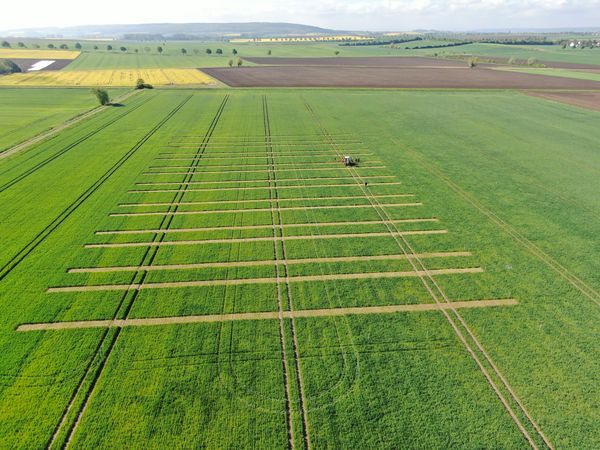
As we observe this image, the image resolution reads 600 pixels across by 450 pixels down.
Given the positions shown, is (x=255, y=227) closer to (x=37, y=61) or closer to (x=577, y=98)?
(x=577, y=98)

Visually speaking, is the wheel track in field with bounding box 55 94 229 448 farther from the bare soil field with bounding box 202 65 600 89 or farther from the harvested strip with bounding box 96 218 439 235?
the bare soil field with bounding box 202 65 600 89

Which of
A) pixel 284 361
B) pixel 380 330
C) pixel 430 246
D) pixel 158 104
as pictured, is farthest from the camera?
pixel 158 104

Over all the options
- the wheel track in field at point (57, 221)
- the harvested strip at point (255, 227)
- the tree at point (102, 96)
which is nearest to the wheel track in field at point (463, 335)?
the harvested strip at point (255, 227)

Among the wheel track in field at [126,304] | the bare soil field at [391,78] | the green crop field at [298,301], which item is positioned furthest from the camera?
the bare soil field at [391,78]

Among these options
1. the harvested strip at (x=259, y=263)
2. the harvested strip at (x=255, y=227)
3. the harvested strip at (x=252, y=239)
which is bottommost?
the harvested strip at (x=255, y=227)

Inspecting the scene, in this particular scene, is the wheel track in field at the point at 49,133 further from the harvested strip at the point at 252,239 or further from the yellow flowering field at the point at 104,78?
the yellow flowering field at the point at 104,78

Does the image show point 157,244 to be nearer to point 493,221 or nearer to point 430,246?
point 430,246

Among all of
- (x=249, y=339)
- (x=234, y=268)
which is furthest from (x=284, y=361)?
(x=234, y=268)

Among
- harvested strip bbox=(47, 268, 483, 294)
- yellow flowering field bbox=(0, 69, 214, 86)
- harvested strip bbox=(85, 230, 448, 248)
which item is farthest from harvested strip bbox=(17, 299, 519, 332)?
yellow flowering field bbox=(0, 69, 214, 86)
